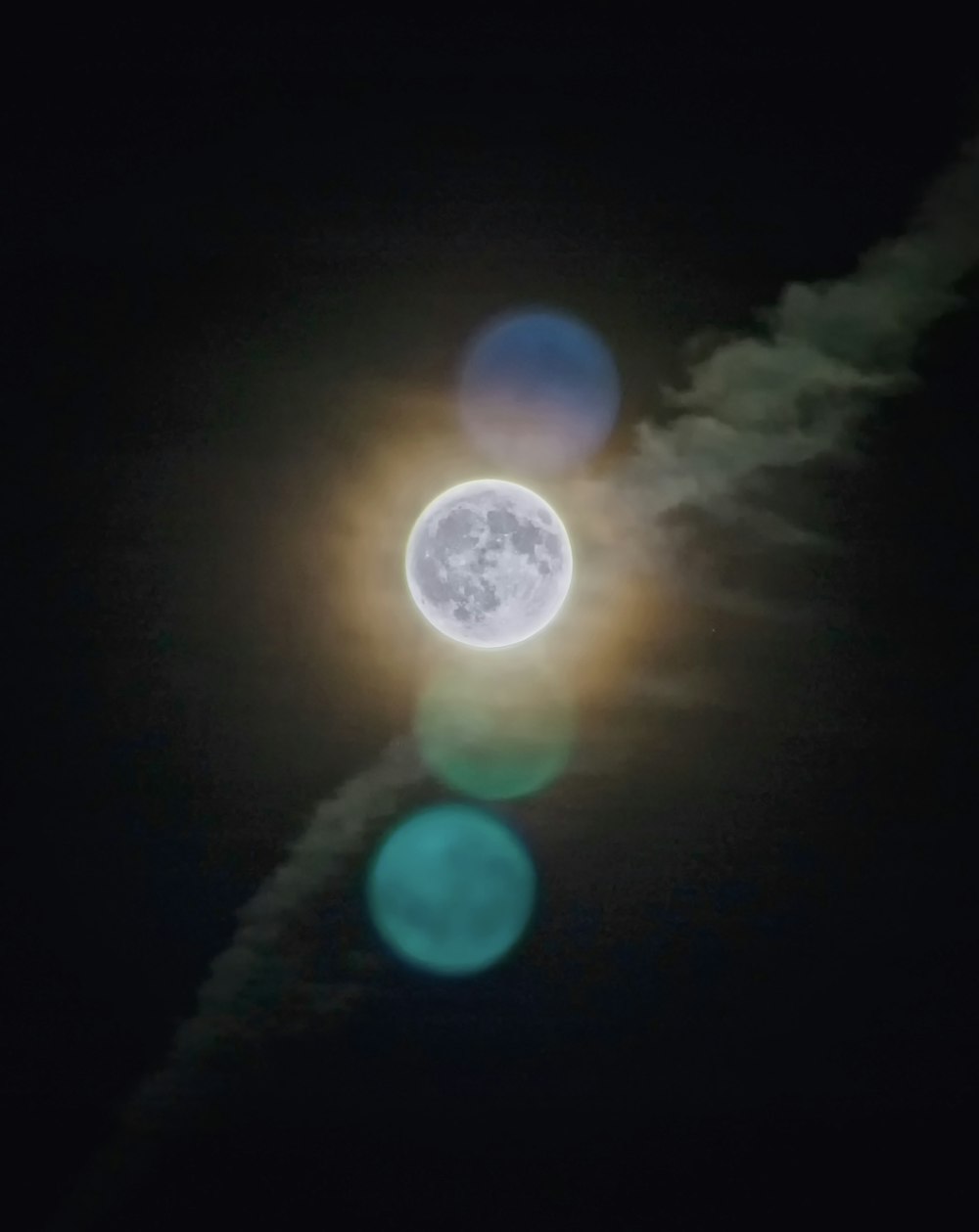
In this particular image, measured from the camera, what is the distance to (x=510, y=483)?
514 centimetres

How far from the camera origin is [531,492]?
5.15 m

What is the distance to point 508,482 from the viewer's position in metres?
5.14

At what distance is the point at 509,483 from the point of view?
5.14m

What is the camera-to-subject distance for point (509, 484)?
5137 millimetres

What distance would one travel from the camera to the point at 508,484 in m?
5.13

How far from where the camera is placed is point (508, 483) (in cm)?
514

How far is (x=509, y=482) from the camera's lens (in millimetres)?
5141

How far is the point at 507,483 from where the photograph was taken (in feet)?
16.8
